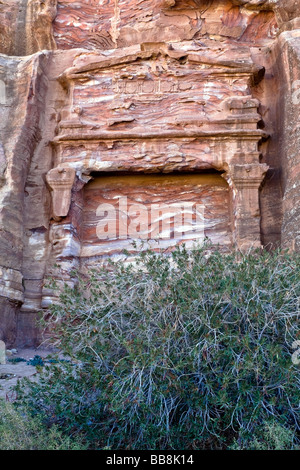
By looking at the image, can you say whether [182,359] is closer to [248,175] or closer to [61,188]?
[248,175]

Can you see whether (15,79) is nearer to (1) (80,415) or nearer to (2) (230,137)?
(2) (230,137)

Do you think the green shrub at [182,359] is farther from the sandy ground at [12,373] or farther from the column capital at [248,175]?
the column capital at [248,175]

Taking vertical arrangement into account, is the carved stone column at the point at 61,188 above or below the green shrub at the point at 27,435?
above

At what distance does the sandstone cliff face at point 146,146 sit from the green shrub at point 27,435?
408 centimetres

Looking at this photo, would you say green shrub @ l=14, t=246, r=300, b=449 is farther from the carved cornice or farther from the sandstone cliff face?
the carved cornice

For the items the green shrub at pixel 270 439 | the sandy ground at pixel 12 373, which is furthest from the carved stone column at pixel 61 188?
the green shrub at pixel 270 439

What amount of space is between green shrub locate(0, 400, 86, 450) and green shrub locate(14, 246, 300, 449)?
11.2 inches

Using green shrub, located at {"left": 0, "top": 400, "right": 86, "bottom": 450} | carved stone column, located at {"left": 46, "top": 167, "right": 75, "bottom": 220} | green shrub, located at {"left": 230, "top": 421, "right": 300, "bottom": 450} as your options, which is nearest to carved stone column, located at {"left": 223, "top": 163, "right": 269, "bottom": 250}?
carved stone column, located at {"left": 46, "top": 167, "right": 75, "bottom": 220}

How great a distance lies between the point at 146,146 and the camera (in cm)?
1055

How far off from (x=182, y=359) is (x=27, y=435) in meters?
1.46

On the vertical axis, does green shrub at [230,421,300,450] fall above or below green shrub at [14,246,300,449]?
below

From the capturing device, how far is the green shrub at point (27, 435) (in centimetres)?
493

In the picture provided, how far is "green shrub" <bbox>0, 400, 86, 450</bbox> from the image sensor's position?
4.93m

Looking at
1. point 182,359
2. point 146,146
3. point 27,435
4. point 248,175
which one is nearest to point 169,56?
point 146,146
